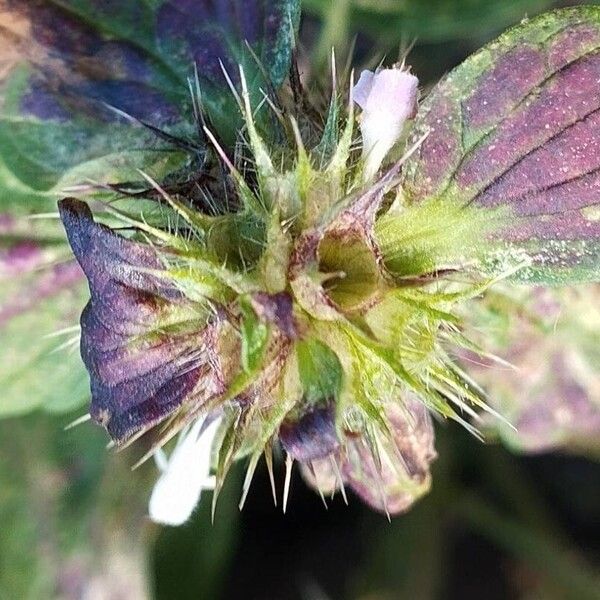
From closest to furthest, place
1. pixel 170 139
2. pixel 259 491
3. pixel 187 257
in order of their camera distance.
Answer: pixel 187 257 < pixel 170 139 < pixel 259 491

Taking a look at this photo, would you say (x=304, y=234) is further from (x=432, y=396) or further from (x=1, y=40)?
(x=1, y=40)

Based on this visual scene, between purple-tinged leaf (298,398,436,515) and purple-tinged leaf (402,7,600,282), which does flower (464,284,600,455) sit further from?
purple-tinged leaf (402,7,600,282)

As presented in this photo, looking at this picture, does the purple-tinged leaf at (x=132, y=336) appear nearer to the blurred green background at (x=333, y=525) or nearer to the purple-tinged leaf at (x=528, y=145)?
the purple-tinged leaf at (x=528, y=145)

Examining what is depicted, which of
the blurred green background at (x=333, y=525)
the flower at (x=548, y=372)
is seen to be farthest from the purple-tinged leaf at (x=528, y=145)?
the blurred green background at (x=333, y=525)

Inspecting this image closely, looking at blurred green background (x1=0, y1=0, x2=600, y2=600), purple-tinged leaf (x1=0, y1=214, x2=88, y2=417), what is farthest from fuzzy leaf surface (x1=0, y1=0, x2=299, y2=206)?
blurred green background (x1=0, y1=0, x2=600, y2=600)

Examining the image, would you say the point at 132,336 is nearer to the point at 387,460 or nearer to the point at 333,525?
the point at 387,460

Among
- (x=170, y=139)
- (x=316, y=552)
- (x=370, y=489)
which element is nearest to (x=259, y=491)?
(x=316, y=552)

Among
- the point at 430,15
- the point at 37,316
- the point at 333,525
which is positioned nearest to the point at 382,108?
the point at 37,316
